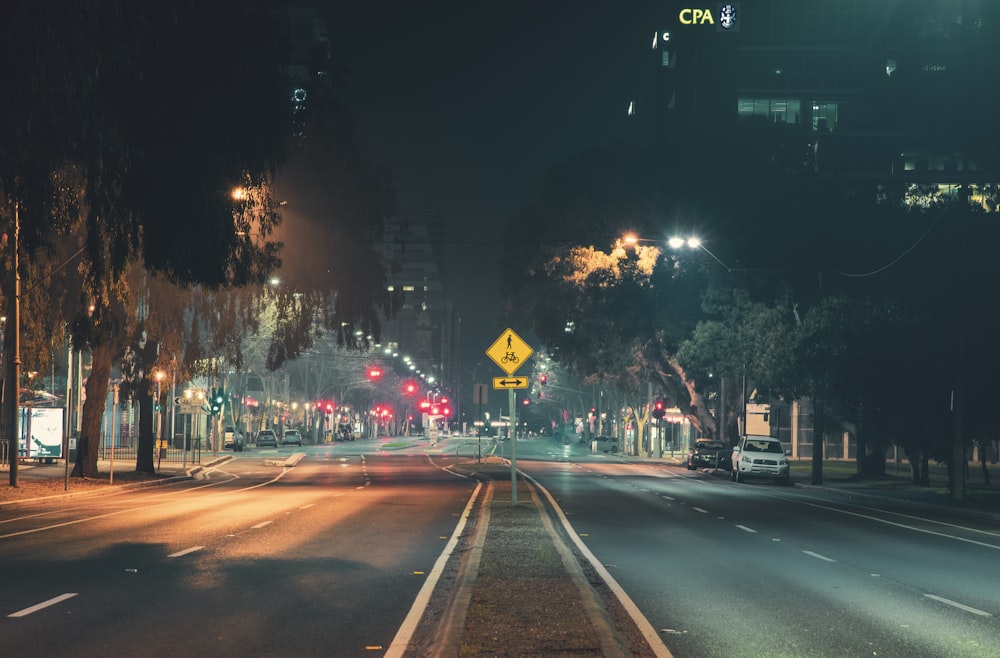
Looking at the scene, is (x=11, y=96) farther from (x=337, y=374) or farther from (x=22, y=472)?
(x=337, y=374)

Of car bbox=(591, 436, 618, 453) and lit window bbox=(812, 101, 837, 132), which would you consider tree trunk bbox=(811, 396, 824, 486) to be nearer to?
car bbox=(591, 436, 618, 453)

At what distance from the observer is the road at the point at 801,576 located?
11.3 metres

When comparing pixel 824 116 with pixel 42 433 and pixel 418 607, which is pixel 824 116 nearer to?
pixel 42 433

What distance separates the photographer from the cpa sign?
13200 centimetres

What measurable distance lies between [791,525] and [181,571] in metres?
14.2

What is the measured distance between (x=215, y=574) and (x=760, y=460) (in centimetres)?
3813

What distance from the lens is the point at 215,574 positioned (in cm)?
1566

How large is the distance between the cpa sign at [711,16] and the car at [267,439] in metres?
64.4

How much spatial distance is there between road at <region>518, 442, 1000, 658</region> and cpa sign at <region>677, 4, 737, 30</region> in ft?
348

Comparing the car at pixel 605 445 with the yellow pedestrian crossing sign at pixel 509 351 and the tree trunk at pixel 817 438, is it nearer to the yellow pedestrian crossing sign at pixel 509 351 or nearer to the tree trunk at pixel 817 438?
the tree trunk at pixel 817 438

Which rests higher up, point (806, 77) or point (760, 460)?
point (806, 77)

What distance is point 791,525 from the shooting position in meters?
26.1

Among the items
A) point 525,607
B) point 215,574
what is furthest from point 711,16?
point 525,607

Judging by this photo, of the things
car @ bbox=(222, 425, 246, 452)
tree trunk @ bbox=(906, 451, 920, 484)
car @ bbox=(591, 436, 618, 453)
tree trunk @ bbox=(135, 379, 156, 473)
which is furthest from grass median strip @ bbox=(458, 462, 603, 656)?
car @ bbox=(591, 436, 618, 453)
